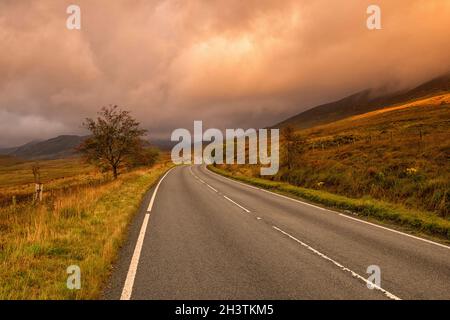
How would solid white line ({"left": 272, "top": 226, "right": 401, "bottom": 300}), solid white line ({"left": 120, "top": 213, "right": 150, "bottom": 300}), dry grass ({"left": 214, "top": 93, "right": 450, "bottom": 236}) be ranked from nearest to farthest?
solid white line ({"left": 120, "top": 213, "right": 150, "bottom": 300}) < solid white line ({"left": 272, "top": 226, "right": 401, "bottom": 300}) < dry grass ({"left": 214, "top": 93, "right": 450, "bottom": 236})

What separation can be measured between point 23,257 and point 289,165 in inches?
1021

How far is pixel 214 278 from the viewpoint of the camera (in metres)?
6.33

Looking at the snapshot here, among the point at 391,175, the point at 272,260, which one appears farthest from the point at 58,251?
the point at 391,175

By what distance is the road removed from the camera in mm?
5777

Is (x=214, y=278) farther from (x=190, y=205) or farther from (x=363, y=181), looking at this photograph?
(x=363, y=181)

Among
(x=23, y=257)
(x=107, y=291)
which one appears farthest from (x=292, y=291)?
(x=23, y=257)

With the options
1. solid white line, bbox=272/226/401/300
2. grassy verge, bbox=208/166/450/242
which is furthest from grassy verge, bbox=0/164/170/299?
grassy verge, bbox=208/166/450/242

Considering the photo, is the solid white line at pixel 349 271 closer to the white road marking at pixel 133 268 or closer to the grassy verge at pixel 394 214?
the white road marking at pixel 133 268

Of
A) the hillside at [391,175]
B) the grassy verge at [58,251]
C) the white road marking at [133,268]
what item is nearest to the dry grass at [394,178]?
the hillside at [391,175]

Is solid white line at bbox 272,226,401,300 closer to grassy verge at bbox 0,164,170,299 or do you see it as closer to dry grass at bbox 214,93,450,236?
grassy verge at bbox 0,164,170,299

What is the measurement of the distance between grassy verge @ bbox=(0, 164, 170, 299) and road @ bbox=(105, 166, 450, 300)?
1.34 feet

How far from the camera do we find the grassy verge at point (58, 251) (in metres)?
5.59

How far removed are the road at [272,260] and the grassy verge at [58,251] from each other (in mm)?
409

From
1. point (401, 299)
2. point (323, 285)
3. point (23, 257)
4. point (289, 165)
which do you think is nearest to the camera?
point (401, 299)
